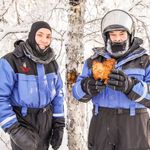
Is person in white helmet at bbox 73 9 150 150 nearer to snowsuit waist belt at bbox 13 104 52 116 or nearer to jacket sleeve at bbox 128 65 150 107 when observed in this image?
jacket sleeve at bbox 128 65 150 107

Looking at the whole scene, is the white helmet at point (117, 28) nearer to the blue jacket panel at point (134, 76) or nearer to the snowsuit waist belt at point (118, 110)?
the blue jacket panel at point (134, 76)

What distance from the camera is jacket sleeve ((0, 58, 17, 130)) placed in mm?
3939

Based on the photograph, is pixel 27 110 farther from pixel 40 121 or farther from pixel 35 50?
pixel 35 50

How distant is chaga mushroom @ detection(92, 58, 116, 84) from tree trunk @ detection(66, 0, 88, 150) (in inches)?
76.1

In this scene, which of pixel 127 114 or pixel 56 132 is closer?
pixel 127 114

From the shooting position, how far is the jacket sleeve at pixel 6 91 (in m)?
3.94

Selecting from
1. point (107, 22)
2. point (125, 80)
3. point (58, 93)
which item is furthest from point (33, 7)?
point (125, 80)

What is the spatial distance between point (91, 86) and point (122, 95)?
1.05 feet

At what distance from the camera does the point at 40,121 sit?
163 inches

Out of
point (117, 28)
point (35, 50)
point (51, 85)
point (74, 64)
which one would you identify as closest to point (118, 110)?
point (117, 28)

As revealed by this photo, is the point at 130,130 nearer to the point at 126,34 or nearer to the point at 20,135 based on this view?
the point at 126,34

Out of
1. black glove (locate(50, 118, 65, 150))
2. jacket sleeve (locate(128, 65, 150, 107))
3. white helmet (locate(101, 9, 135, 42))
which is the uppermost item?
white helmet (locate(101, 9, 135, 42))

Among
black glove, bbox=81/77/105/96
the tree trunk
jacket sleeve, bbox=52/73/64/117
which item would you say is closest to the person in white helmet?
black glove, bbox=81/77/105/96

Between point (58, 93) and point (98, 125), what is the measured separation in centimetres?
88
